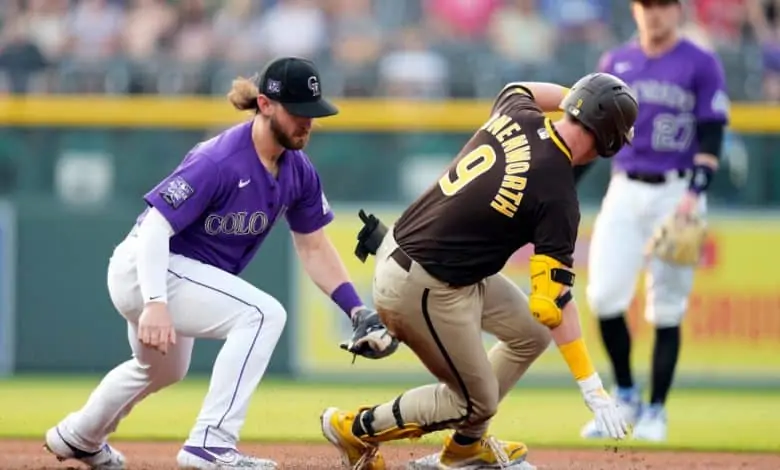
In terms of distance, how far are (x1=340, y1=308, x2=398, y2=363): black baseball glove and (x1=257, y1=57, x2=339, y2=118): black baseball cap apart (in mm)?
879

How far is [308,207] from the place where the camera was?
20.0ft

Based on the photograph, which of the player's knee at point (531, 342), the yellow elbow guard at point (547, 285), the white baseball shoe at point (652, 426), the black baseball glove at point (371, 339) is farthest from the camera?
the white baseball shoe at point (652, 426)

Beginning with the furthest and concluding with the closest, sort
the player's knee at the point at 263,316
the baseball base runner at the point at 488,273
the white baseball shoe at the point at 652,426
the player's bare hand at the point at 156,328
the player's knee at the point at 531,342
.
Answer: the white baseball shoe at the point at 652,426, the player's knee at the point at 531,342, the player's knee at the point at 263,316, the player's bare hand at the point at 156,328, the baseball base runner at the point at 488,273

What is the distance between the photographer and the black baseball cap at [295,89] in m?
5.71

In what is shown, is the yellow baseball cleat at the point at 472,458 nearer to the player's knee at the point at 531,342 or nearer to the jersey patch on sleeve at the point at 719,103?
the player's knee at the point at 531,342

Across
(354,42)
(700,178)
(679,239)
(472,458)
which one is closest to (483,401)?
(472,458)

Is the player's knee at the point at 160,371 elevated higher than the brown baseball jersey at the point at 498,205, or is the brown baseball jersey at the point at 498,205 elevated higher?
the brown baseball jersey at the point at 498,205

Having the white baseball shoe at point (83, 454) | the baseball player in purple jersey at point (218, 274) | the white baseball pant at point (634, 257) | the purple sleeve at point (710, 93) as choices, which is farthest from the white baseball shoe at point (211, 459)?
the purple sleeve at point (710, 93)

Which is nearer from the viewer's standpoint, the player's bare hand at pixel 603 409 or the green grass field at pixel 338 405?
the player's bare hand at pixel 603 409

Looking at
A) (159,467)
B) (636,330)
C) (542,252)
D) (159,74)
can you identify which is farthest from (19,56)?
(542,252)

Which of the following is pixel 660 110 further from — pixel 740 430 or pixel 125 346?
pixel 125 346

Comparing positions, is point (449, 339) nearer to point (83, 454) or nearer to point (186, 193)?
point (186, 193)

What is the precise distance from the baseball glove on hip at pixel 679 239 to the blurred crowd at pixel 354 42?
156 inches

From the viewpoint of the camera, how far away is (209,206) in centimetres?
570
